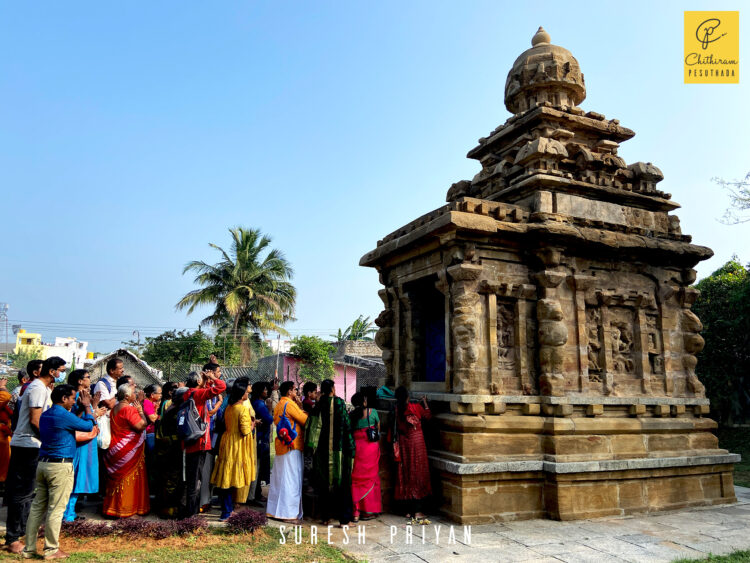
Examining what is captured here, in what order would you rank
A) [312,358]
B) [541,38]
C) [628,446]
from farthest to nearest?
[312,358]
[541,38]
[628,446]

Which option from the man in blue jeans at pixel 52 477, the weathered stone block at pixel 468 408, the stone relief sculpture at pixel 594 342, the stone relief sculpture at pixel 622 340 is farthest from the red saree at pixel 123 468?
the stone relief sculpture at pixel 622 340

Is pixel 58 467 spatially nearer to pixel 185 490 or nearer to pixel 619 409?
pixel 185 490

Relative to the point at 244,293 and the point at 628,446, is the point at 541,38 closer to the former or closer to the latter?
the point at 628,446

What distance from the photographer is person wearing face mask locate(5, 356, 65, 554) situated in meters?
5.06

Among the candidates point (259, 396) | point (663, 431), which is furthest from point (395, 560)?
point (663, 431)

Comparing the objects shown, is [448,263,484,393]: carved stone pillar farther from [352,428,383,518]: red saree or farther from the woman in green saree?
the woman in green saree

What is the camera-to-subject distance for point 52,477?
4809 millimetres

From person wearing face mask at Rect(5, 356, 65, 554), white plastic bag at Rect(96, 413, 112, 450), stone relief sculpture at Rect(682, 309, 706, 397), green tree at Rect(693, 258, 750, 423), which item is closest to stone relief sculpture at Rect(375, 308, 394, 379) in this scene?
white plastic bag at Rect(96, 413, 112, 450)

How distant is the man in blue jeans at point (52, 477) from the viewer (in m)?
4.82

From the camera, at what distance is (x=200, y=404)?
20.5ft

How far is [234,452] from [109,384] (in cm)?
207

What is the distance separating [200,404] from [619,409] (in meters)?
5.66

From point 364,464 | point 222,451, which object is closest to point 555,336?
point 364,464

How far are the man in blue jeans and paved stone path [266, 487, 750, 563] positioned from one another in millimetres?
2249
